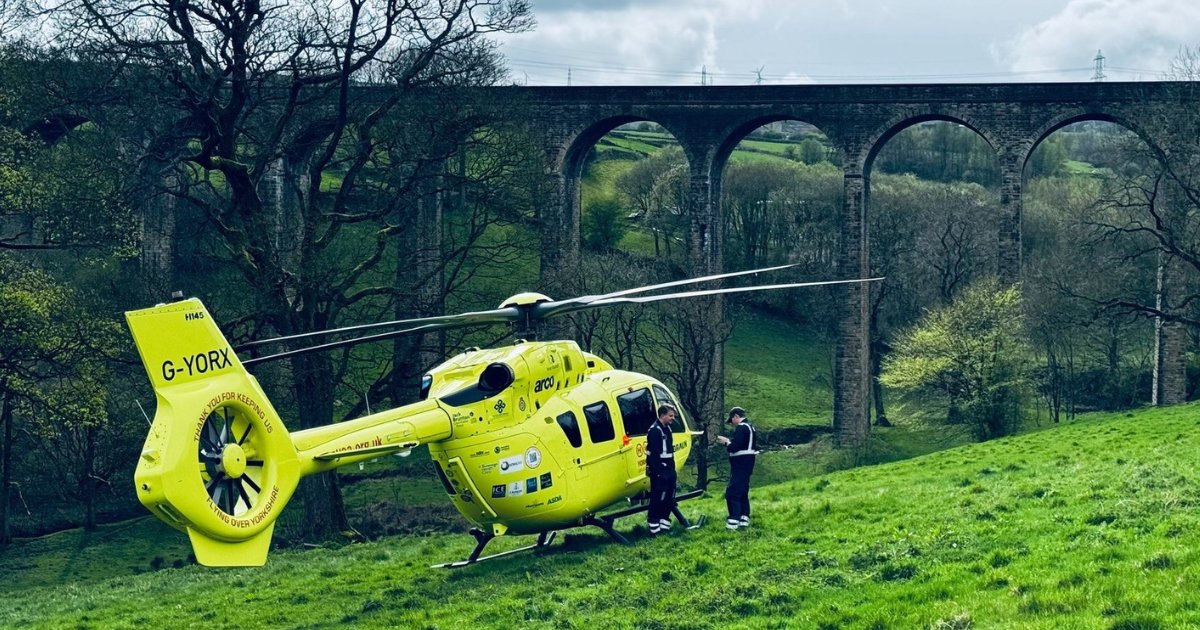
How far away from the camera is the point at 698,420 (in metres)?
43.2

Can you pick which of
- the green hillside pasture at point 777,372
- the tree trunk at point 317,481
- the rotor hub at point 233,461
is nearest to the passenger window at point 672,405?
the rotor hub at point 233,461

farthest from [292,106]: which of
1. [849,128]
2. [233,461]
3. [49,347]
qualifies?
[849,128]

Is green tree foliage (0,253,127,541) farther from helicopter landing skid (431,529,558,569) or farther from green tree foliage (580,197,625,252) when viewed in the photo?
green tree foliage (580,197,625,252)

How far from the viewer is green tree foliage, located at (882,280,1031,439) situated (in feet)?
157

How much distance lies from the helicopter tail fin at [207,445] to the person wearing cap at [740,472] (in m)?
6.81

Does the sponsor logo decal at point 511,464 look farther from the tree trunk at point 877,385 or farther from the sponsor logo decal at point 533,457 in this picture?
→ the tree trunk at point 877,385

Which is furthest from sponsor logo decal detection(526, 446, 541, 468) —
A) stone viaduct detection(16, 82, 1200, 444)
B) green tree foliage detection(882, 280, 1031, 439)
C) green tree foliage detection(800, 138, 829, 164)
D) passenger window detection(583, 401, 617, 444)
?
green tree foliage detection(800, 138, 829, 164)

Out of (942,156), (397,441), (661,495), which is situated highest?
(942,156)

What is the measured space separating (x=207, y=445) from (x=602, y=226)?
185 feet

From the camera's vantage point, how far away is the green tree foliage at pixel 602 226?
70000 mm

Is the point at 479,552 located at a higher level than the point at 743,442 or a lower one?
lower

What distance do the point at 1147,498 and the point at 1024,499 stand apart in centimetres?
195

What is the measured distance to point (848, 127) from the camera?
5038 cm

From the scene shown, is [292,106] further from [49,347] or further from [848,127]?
[848,127]
